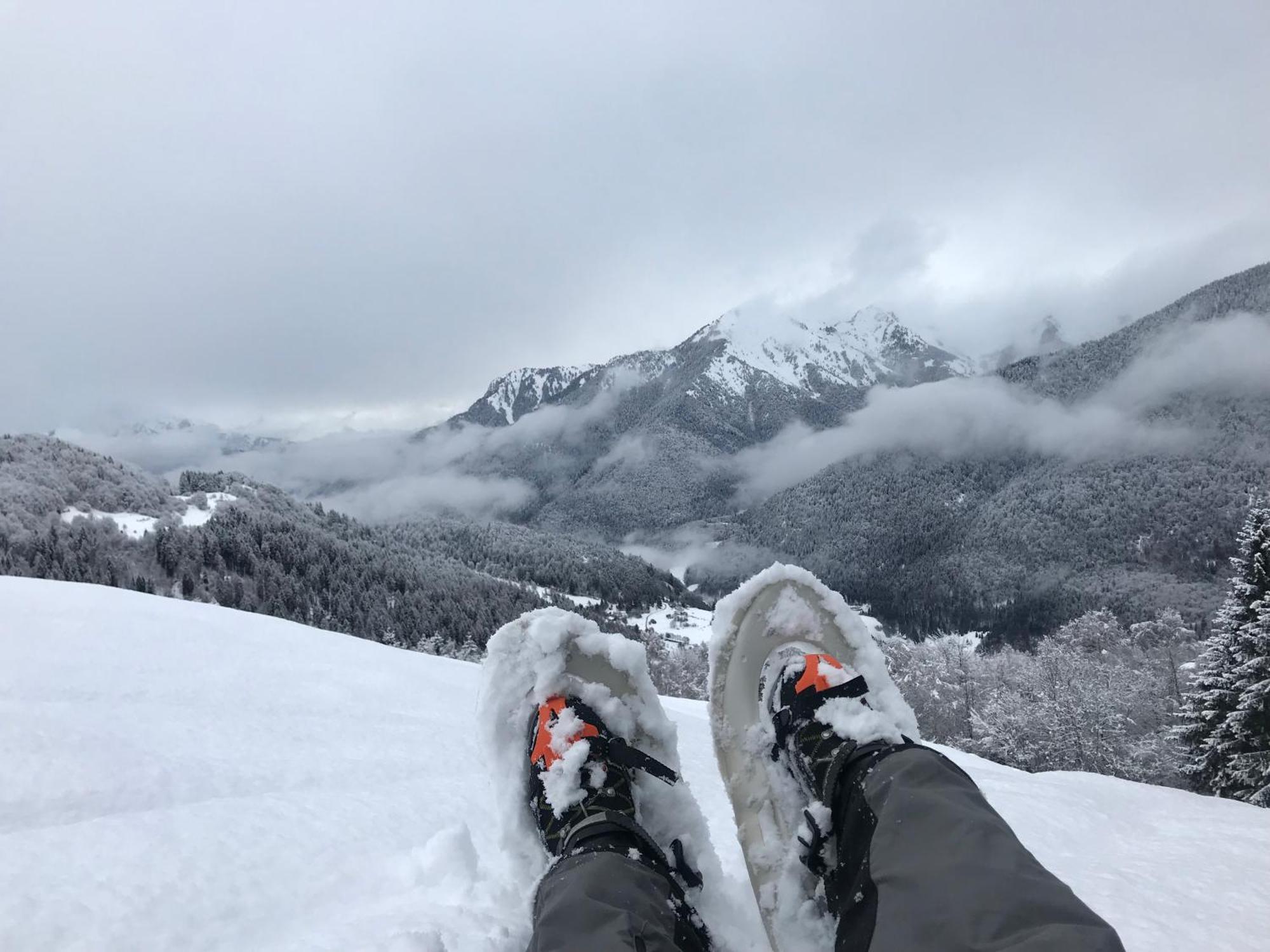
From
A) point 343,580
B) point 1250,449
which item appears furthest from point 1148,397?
point 343,580

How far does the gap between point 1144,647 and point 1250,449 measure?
124 m

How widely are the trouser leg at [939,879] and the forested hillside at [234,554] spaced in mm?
39046

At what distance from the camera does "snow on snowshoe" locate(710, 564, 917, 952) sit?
76.2 inches

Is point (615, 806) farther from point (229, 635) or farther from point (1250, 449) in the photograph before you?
point (1250, 449)

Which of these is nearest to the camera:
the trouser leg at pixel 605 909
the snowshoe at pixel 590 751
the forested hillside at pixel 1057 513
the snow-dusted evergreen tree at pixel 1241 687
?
the trouser leg at pixel 605 909

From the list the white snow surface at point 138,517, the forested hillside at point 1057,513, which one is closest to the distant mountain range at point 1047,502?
the forested hillside at point 1057,513

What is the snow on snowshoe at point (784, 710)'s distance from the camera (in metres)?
1.94

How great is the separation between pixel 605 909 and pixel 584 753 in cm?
82

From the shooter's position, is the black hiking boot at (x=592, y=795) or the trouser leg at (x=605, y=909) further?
the black hiking boot at (x=592, y=795)

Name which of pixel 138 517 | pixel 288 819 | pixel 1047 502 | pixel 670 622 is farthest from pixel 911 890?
pixel 1047 502

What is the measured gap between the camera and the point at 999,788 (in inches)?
140

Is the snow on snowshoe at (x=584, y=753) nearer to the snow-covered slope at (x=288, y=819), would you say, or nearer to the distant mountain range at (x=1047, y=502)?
the snow-covered slope at (x=288, y=819)

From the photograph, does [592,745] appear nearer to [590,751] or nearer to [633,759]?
[590,751]

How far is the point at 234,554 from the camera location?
58250 millimetres
